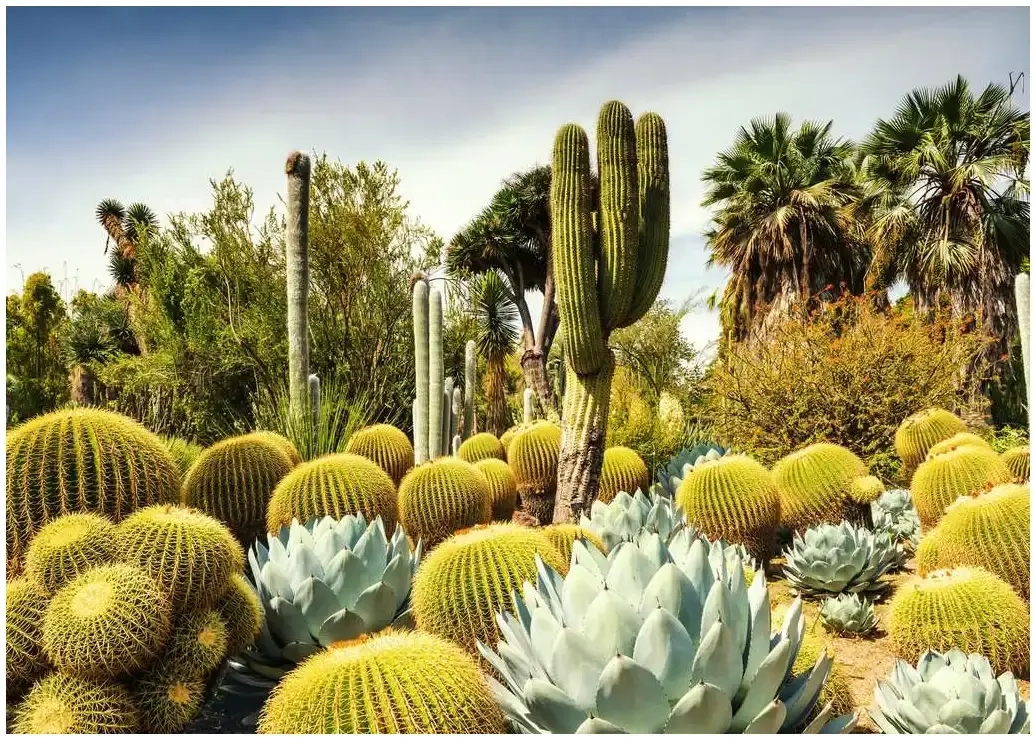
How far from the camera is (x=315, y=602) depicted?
273 centimetres

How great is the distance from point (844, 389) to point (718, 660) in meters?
8.40

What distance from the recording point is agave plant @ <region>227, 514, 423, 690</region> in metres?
2.73

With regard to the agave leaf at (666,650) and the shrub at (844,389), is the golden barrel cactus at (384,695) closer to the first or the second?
the agave leaf at (666,650)

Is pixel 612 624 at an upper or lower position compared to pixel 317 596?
upper

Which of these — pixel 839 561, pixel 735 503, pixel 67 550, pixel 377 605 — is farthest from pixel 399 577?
pixel 839 561

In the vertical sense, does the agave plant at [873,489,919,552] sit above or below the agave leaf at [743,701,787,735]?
below

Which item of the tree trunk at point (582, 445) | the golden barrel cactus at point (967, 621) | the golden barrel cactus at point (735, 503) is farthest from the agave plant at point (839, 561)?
the tree trunk at point (582, 445)

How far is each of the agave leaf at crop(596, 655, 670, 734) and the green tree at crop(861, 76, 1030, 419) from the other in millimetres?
15691

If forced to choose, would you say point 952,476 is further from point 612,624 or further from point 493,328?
point 493,328

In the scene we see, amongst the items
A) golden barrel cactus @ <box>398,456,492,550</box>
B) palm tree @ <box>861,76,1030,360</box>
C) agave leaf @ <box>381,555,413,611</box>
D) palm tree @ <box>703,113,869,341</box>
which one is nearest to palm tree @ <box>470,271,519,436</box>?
palm tree @ <box>703,113,869,341</box>

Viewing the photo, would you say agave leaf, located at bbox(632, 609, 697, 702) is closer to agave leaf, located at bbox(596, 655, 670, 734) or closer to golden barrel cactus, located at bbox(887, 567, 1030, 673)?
agave leaf, located at bbox(596, 655, 670, 734)

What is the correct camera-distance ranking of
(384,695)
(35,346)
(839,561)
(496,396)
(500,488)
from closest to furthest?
(384,695)
(839,561)
(500,488)
(35,346)
(496,396)

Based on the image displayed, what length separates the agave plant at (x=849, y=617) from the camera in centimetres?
474

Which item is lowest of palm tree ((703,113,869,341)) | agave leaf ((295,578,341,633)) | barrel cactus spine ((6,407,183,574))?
agave leaf ((295,578,341,633))
